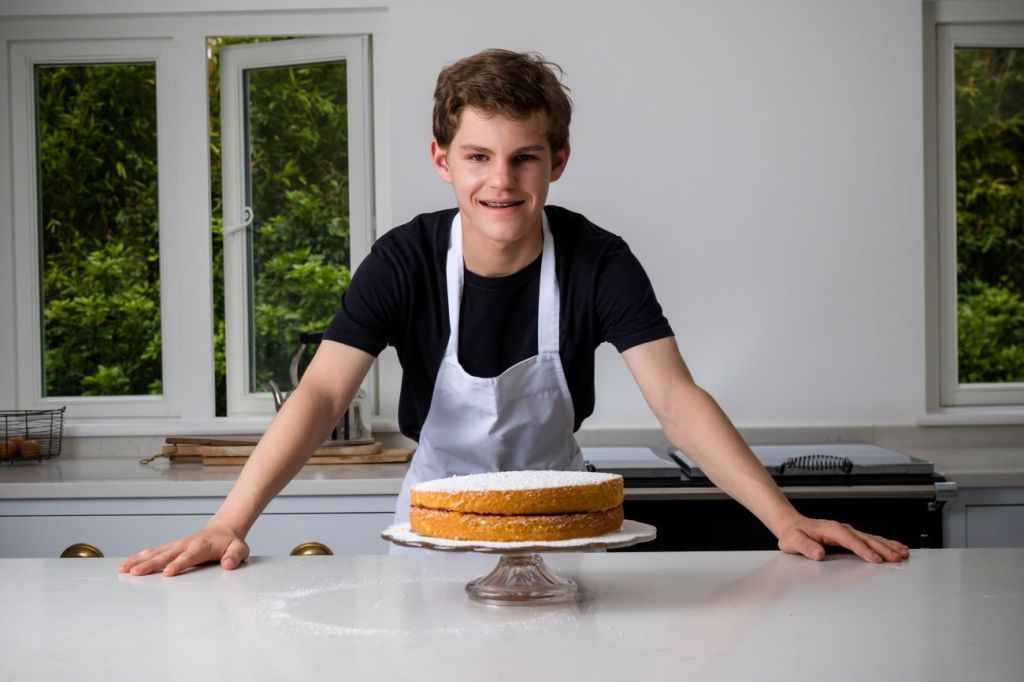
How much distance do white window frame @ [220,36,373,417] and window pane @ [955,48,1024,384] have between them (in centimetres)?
180

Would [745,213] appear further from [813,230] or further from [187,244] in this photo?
[187,244]

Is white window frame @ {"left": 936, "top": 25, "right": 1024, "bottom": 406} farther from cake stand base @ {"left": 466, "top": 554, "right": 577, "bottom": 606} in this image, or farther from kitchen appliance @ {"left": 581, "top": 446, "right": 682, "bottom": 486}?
cake stand base @ {"left": 466, "top": 554, "right": 577, "bottom": 606}

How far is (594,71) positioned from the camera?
10.3 feet

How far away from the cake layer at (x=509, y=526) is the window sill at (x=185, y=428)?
209 cm

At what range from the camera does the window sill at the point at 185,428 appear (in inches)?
126

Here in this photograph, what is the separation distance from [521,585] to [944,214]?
255 cm

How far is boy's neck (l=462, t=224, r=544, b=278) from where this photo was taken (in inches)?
69.8

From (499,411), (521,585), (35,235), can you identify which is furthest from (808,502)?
(35,235)

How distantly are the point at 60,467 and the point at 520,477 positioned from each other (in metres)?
2.19

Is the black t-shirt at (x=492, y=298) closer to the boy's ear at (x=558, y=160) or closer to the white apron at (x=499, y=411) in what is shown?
the white apron at (x=499, y=411)

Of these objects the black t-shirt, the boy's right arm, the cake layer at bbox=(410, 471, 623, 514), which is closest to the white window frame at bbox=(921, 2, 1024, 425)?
the black t-shirt

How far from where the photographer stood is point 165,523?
104 inches

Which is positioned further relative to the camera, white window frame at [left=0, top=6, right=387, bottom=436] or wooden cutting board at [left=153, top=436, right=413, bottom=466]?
white window frame at [left=0, top=6, right=387, bottom=436]

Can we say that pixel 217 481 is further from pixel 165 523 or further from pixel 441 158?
pixel 441 158
